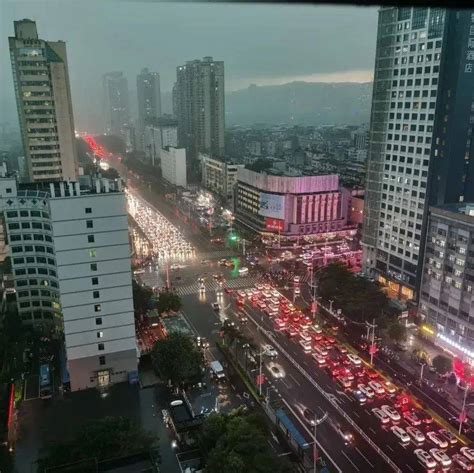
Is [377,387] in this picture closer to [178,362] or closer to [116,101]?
[178,362]

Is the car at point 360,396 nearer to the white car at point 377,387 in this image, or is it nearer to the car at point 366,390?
the car at point 366,390

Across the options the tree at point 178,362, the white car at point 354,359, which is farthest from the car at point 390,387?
the tree at point 178,362

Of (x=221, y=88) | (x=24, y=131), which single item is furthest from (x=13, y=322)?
(x=221, y=88)

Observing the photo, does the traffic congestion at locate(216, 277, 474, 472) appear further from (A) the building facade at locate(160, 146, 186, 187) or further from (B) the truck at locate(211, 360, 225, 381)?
(A) the building facade at locate(160, 146, 186, 187)

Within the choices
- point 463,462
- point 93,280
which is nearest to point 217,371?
point 93,280

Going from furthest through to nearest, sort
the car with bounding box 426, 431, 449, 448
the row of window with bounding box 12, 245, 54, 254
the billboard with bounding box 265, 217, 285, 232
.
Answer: the billboard with bounding box 265, 217, 285, 232
the row of window with bounding box 12, 245, 54, 254
the car with bounding box 426, 431, 449, 448

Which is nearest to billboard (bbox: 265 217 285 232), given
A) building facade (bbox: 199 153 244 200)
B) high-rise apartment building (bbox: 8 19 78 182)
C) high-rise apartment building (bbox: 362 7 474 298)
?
high-rise apartment building (bbox: 362 7 474 298)
